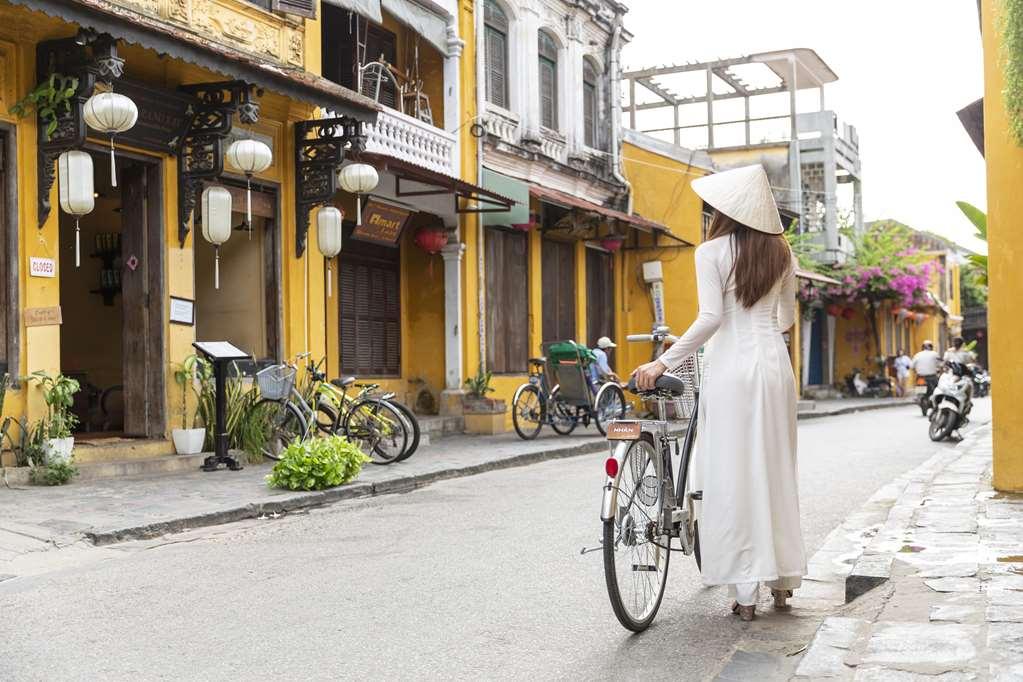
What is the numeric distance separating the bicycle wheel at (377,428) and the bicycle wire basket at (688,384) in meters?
6.13

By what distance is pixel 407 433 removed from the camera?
11156mm

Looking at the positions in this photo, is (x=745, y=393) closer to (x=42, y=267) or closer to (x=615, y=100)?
(x=42, y=267)

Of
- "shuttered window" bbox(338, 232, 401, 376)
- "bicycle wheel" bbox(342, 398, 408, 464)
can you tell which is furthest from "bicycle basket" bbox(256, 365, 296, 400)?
"shuttered window" bbox(338, 232, 401, 376)

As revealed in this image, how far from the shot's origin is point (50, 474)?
29.6ft

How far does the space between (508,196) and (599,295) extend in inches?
216

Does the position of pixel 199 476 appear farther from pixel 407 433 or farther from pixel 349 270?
pixel 349 270

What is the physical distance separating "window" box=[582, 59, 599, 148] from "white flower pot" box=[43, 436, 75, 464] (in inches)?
535

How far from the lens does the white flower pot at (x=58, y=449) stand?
919 cm

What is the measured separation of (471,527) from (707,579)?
312cm

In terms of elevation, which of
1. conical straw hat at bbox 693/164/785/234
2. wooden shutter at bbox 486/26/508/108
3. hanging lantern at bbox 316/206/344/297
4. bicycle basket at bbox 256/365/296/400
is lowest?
bicycle basket at bbox 256/365/296/400

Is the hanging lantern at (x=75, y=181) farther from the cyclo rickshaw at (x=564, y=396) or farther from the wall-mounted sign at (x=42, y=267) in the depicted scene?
the cyclo rickshaw at (x=564, y=396)

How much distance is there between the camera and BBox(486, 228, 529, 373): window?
17297mm

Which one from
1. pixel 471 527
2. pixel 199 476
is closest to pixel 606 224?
pixel 199 476

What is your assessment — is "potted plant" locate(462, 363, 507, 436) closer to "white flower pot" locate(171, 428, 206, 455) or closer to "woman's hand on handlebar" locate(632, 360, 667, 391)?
"white flower pot" locate(171, 428, 206, 455)
